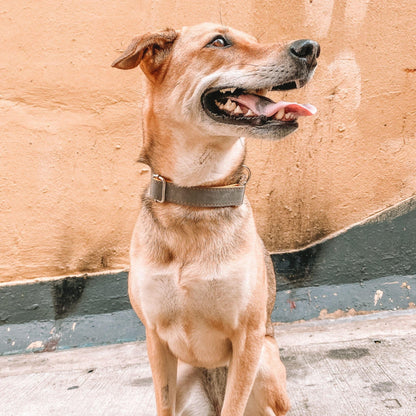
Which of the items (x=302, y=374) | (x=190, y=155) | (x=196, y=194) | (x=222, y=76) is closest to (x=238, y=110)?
(x=222, y=76)

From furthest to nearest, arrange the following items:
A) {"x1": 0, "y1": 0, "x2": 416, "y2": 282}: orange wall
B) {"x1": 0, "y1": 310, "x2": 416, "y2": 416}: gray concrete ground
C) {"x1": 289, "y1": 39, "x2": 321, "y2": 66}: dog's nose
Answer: {"x1": 0, "y1": 0, "x2": 416, "y2": 282}: orange wall → {"x1": 0, "y1": 310, "x2": 416, "y2": 416}: gray concrete ground → {"x1": 289, "y1": 39, "x2": 321, "y2": 66}: dog's nose

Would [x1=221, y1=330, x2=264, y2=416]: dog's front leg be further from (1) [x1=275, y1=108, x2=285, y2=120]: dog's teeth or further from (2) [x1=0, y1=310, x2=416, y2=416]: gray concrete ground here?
(1) [x1=275, y1=108, x2=285, y2=120]: dog's teeth

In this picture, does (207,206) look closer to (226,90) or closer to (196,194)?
(196,194)

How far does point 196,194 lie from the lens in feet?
6.28

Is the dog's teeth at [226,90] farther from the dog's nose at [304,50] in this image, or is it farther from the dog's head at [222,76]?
the dog's nose at [304,50]

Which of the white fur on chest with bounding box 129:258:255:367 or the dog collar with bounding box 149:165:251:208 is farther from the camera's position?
the dog collar with bounding box 149:165:251:208

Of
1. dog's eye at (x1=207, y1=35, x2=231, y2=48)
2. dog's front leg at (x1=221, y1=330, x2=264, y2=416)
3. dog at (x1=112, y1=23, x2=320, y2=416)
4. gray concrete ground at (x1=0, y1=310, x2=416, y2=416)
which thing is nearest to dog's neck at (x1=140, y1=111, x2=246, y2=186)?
dog at (x1=112, y1=23, x2=320, y2=416)

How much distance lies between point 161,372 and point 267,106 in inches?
49.9

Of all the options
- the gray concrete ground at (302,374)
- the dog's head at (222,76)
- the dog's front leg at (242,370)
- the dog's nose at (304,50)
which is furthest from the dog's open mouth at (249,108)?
the gray concrete ground at (302,374)

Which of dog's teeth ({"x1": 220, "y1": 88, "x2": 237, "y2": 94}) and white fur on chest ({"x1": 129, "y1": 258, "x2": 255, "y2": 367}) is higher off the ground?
dog's teeth ({"x1": 220, "y1": 88, "x2": 237, "y2": 94})

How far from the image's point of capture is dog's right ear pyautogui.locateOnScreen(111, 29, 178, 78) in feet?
6.13

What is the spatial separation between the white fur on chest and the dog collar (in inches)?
11.1

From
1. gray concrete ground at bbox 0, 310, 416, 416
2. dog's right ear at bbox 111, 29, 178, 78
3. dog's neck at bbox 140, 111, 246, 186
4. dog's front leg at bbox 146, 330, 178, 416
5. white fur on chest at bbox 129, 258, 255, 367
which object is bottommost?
gray concrete ground at bbox 0, 310, 416, 416

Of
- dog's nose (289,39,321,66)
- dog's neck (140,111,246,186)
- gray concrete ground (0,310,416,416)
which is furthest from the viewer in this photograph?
gray concrete ground (0,310,416,416)
